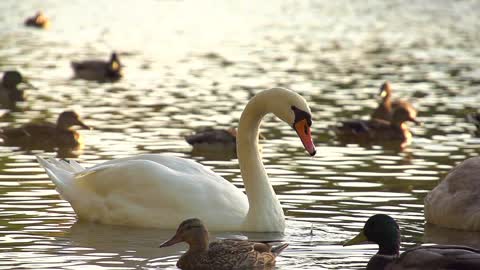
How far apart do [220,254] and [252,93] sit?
12.1m

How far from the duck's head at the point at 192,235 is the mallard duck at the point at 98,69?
48.4 ft

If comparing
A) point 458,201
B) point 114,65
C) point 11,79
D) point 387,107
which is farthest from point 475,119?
point 114,65

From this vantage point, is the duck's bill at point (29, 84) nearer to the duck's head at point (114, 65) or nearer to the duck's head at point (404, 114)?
the duck's head at point (114, 65)

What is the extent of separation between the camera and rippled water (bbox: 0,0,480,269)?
472 inches

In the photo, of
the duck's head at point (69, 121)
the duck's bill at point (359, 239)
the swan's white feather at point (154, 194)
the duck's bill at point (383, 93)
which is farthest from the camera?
the duck's bill at point (383, 93)

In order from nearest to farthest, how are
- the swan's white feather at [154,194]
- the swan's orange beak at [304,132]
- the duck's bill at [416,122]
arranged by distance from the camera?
the swan's orange beak at [304,132] → the swan's white feather at [154,194] → the duck's bill at [416,122]

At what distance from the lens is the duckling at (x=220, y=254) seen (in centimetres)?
1040

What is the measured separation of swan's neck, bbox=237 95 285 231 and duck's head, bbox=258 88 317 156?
0.54 feet

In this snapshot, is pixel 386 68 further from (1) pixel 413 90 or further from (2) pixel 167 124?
(2) pixel 167 124

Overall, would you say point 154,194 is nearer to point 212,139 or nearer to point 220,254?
point 220,254

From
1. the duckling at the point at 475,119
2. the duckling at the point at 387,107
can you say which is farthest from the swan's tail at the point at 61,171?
the duckling at the point at 387,107

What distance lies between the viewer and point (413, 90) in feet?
77.6

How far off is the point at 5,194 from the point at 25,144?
12.5 ft

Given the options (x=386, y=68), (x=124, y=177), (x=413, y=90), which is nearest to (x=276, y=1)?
(x=386, y=68)
